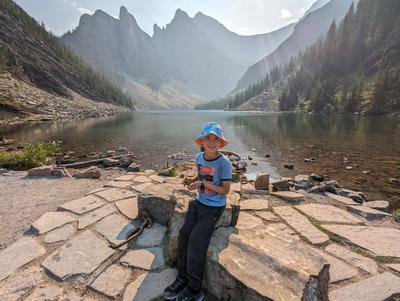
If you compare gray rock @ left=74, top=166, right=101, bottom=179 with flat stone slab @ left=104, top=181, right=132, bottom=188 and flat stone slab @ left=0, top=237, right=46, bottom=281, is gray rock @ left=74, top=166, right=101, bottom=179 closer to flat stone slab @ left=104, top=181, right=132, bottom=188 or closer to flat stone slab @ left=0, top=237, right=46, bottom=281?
flat stone slab @ left=104, top=181, right=132, bottom=188

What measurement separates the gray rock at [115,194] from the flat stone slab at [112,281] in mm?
2644

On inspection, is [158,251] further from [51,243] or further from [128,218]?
[51,243]

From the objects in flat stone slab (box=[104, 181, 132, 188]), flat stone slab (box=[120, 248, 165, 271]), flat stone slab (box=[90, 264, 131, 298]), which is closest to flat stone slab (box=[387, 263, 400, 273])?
flat stone slab (box=[120, 248, 165, 271])

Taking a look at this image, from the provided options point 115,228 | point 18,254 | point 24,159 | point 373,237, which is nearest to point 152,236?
point 115,228

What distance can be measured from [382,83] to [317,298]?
8478 cm

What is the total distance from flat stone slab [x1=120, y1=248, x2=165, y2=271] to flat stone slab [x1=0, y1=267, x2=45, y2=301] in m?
1.14

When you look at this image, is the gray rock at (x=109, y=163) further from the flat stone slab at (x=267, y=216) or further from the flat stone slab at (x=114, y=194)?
the flat stone slab at (x=267, y=216)

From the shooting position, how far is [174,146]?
23375 millimetres

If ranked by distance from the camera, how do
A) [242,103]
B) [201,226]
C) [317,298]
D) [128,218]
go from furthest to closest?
[242,103], [128,218], [201,226], [317,298]

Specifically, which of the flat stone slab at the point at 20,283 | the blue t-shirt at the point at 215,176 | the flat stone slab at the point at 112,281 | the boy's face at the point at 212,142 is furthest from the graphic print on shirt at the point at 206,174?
the flat stone slab at the point at 20,283

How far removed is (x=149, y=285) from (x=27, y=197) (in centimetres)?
558

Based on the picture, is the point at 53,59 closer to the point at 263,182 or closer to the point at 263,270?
the point at 263,182

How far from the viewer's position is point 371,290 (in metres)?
2.89

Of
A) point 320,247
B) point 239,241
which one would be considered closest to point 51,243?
point 239,241
